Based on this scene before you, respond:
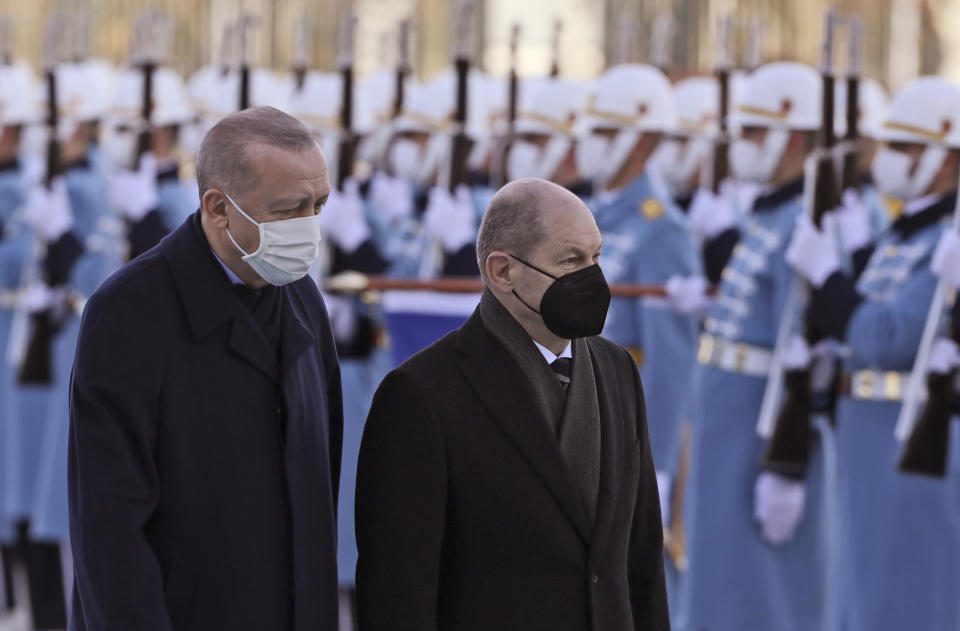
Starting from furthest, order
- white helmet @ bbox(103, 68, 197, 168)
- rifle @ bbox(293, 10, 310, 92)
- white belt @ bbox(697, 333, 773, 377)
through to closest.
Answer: rifle @ bbox(293, 10, 310, 92) → white helmet @ bbox(103, 68, 197, 168) → white belt @ bbox(697, 333, 773, 377)

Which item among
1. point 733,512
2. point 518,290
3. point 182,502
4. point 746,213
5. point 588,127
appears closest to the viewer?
point 182,502

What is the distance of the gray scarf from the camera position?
3.14 m

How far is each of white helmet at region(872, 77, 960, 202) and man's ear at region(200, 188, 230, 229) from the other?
3.37 meters

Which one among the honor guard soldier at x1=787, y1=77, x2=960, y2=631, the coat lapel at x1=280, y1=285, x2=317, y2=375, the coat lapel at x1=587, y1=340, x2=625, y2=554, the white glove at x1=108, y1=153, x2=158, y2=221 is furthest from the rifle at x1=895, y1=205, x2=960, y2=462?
the white glove at x1=108, y1=153, x2=158, y2=221

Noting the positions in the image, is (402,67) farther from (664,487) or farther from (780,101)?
(664,487)

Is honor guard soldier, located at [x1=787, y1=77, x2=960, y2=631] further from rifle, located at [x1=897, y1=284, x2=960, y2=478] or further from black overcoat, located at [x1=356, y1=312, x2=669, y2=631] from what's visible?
black overcoat, located at [x1=356, y1=312, x2=669, y2=631]

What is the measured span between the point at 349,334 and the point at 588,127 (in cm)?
147

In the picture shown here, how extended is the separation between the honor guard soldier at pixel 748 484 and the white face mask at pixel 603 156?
4.28 feet

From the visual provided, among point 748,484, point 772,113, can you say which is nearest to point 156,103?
point 772,113

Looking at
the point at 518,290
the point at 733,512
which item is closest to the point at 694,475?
the point at 733,512

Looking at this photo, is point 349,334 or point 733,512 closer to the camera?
point 733,512

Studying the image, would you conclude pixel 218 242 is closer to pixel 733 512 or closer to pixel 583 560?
pixel 583 560

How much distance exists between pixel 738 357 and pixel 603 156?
1711mm

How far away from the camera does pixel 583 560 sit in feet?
10.2
